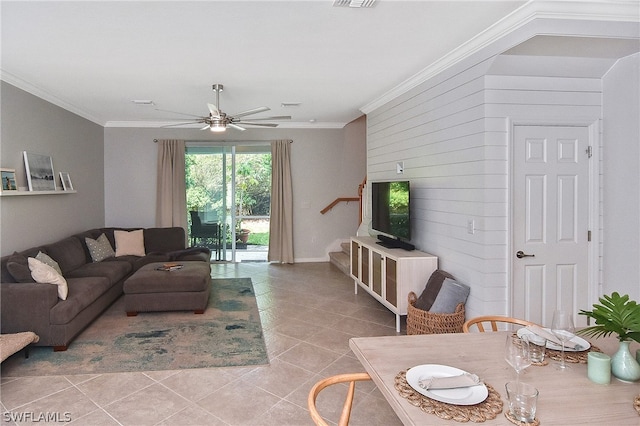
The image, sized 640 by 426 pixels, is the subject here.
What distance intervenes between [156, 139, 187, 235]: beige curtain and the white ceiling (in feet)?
6.64

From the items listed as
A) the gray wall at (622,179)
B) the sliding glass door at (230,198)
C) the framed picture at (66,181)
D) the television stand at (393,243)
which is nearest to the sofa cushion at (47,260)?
the framed picture at (66,181)

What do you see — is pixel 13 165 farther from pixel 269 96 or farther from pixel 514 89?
pixel 514 89

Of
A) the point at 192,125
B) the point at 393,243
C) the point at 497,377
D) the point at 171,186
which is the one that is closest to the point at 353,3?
the point at 497,377

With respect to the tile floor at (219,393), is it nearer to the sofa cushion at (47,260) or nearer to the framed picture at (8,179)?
the sofa cushion at (47,260)

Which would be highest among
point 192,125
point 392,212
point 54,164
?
point 192,125

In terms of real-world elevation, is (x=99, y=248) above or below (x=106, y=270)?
above

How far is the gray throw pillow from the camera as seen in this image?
3588mm

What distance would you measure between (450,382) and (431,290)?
2598 mm

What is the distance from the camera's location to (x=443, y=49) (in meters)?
3.62

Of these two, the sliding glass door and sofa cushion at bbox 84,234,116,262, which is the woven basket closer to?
sofa cushion at bbox 84,234,116,262

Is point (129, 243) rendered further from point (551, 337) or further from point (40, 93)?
point (551, 337)

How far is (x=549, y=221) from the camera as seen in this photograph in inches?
138

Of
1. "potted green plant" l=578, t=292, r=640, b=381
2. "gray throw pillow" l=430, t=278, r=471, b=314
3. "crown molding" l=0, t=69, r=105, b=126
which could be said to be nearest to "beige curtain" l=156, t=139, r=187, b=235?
"crown molding" l=0, t=69, r=105, b=126

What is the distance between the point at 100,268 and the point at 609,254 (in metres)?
5.59
